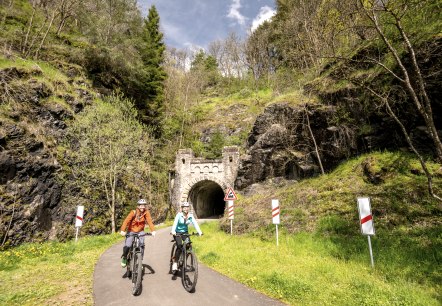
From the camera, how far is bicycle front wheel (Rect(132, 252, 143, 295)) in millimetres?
5354

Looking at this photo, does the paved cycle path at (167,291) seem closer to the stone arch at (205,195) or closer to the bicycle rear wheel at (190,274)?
the bicycle rear wheel at (190,274)

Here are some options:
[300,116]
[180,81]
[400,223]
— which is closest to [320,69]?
[300,116]

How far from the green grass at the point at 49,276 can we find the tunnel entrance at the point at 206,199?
16.6 m

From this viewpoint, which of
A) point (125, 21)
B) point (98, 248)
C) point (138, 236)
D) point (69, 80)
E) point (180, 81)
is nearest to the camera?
point (138, 236)

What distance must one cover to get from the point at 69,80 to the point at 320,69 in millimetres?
21499

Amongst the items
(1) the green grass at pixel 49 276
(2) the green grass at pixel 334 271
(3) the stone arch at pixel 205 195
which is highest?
(3) the stone arch at pixel 205 195

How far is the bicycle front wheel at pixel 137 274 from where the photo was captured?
535cm

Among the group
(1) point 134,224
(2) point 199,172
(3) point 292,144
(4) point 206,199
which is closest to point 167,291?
(1) point 134,224

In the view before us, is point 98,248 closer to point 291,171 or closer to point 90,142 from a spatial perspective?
point 90,142

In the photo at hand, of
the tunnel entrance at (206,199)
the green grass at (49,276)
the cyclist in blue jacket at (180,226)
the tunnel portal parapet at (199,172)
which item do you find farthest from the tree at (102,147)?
the cyclist in blue jacket at (180,226)

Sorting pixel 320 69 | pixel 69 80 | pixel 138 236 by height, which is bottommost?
pixel 138 236

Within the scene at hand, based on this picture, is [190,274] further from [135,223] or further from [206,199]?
[206,199]

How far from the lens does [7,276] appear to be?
7.20m

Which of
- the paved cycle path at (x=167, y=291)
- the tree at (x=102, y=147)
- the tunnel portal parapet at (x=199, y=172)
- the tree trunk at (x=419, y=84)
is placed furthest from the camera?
the tunnel portal parapet at (x=199, y=172)
